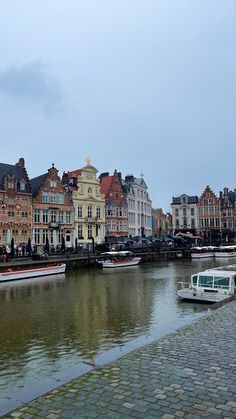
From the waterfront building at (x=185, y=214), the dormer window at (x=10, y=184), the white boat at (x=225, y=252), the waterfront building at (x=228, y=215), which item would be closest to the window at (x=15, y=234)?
the dormer window at (x=10, y=184)

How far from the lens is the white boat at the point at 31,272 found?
3280 cm

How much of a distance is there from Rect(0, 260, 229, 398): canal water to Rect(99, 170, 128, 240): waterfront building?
3866 cm

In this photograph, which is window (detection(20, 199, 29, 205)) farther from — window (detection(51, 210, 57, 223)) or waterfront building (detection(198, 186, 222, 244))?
waterfront building (detection(198, 186, 222, 244))

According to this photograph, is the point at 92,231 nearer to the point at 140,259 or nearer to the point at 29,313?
the point at 140,259

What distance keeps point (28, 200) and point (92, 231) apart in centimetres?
1417

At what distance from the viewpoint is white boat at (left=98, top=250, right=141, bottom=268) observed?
45.3 meters

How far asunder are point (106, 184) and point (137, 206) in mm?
9997

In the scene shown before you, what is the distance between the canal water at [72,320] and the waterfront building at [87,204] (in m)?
32.1

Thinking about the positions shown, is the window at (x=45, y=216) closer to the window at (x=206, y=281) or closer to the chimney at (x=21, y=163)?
the chimney at (x=21, y=163)

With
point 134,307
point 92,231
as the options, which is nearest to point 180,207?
point 92,231

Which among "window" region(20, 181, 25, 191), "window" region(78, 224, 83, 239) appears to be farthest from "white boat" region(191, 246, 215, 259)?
"window" region(20, 181, 25, 191)

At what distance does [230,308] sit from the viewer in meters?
14.5

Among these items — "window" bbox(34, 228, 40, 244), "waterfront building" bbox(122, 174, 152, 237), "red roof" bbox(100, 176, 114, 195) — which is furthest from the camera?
"waterfront building" bbox(122, 174, 152, 237)

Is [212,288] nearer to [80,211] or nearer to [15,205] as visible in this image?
[15,205]
